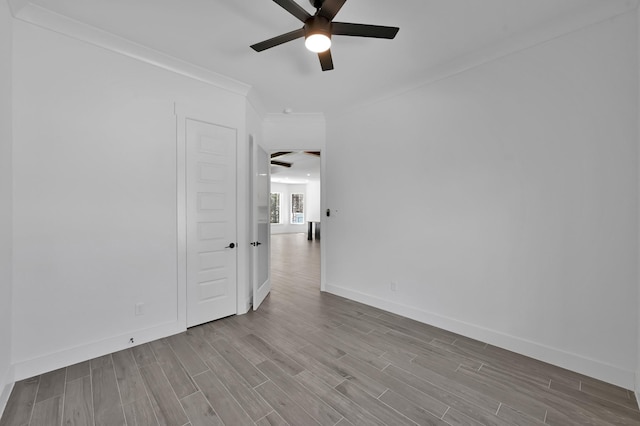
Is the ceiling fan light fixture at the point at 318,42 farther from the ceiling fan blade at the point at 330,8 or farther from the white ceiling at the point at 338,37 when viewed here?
the white ceiling at the point at 338,37

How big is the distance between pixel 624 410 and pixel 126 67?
4816 mm

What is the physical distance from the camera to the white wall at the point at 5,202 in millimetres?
1852

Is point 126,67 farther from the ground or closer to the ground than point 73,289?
farther from the ground

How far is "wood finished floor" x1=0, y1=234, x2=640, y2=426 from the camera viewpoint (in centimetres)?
174

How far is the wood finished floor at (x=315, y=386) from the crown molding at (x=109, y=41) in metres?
2.81

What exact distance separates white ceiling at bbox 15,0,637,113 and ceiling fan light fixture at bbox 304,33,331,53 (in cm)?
34

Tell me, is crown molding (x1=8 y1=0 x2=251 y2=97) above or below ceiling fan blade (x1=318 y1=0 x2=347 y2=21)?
above

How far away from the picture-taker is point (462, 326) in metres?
2.88

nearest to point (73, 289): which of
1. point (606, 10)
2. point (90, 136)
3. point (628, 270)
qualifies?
point (90, 136)

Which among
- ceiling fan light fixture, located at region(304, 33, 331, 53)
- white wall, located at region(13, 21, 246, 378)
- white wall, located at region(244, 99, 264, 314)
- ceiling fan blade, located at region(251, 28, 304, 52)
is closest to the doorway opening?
white wall, located at region(244, 99, 264, 314)

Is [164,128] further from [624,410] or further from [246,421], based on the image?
[624,410]

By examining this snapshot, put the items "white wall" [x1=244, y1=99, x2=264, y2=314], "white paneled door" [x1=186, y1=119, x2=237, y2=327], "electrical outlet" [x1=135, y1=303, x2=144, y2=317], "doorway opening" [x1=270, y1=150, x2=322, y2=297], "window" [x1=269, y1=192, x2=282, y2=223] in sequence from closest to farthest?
"electrical outlet" [x1=135, y1=303, x2=144, y2=317], "white paneled door" [x1=186, y1=119, x2=237, y2=327], "white wall" [x1=244, y1=99, x2=264, y2=314], "doorway opening" [x1=270, y1=150, x2=322, y2=297], "window" [x1=269, y1=192, x2=282, y2=223]

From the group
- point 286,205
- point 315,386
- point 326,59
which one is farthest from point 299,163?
point 315,386

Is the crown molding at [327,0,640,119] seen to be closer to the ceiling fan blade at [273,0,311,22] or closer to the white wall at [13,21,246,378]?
the ceiling fan blade at [273,0,311,22]
